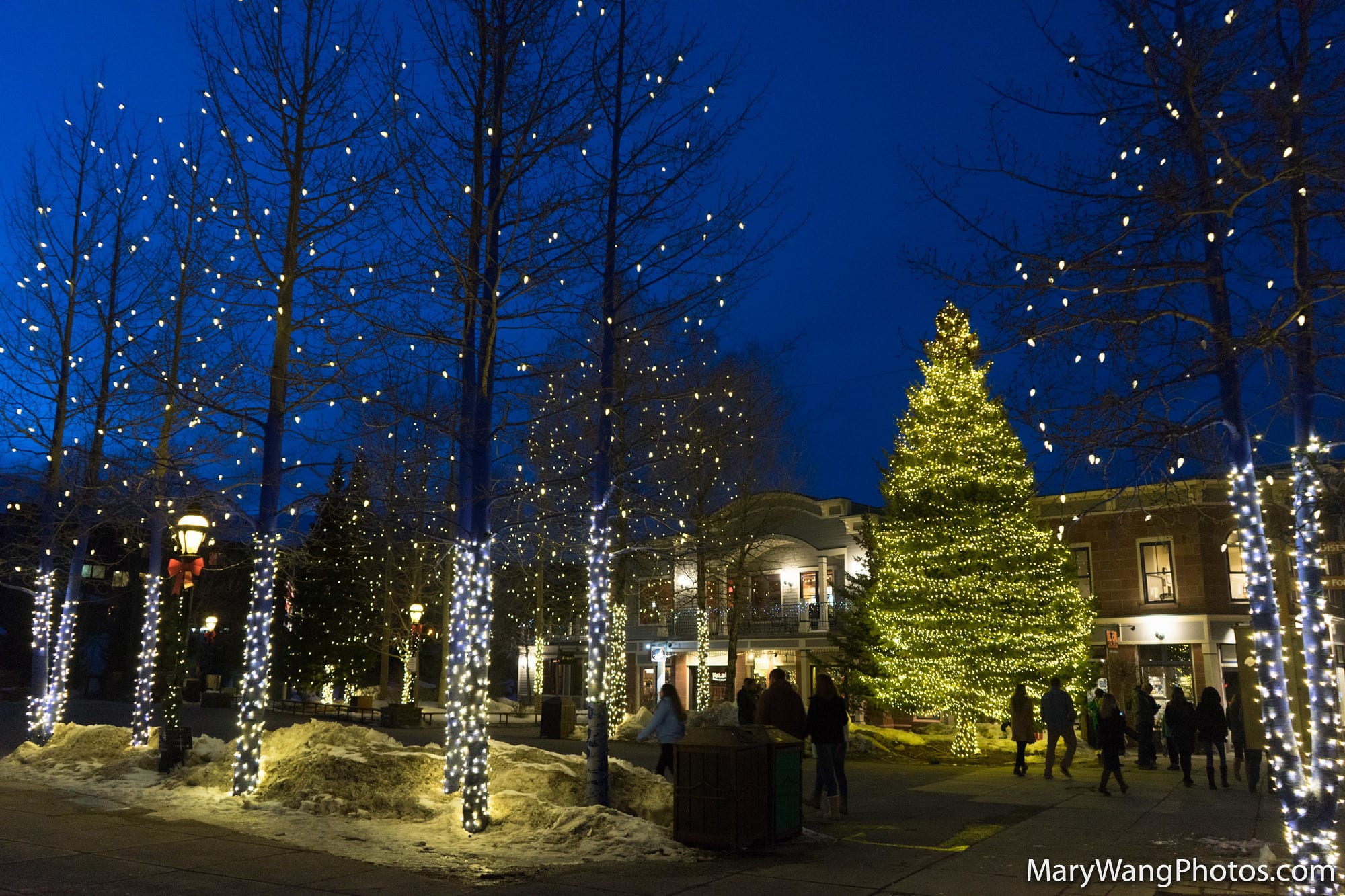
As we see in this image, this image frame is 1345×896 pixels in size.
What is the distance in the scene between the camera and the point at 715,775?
9828mm

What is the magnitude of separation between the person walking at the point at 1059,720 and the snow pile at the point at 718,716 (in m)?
7.05

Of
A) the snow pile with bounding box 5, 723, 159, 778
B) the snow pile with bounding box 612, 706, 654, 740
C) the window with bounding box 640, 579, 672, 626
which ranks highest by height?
the window with bounding box 640, 579, 672, 626

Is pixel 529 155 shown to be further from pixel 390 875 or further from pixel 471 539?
pixel 390 875

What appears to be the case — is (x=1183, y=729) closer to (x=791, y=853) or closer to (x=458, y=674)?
(x=791, y=853)

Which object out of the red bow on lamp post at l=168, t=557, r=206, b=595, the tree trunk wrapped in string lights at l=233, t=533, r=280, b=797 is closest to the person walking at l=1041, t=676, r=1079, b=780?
the tree trunk wrapped in string lights at l=233, t=533, r=280, b=797

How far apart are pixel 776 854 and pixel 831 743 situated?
9.34 feet

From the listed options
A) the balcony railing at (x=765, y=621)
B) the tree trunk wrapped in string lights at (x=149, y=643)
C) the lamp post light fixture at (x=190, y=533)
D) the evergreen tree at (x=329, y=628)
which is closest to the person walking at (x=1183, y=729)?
the lamp post light fixture at (x=190, y=533)

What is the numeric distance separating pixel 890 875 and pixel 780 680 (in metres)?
4.51

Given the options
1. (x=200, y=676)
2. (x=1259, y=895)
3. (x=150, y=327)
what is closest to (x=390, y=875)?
(x=1259, y=895)

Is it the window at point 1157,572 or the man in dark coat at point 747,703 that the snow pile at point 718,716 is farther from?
the window at point 1157,572

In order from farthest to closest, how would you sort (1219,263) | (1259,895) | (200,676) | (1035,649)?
(200,676)
(1035,649)
(1219,263)
(1259,895)

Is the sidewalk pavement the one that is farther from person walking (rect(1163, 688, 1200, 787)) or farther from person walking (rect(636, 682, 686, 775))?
person walking (rect(1163, 688, 1200, 787))

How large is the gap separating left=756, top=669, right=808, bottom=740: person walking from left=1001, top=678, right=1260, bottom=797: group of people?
4886mm

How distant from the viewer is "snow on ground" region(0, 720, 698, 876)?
9664 millimetres
